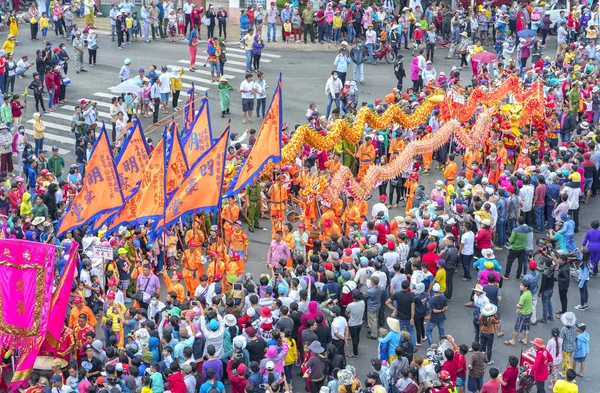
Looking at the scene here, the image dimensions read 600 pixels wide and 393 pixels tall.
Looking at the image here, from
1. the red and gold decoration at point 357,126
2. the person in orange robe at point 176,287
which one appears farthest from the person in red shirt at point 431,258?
the person in orange robe at point 176,287

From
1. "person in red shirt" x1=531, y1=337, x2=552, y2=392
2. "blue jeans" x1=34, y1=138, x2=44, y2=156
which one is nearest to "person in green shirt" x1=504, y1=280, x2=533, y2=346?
"person in red shirt" x1=531, y1=337, x2=552, y2=392

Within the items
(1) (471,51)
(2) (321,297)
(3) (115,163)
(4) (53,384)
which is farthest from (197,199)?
(1) (471,51)

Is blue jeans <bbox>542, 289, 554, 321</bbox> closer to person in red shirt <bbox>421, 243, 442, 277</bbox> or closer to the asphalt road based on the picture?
the asphalt road

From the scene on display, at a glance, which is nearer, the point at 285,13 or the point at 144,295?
the point at 144,295

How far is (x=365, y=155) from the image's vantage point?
26.3m

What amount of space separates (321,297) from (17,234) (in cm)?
708

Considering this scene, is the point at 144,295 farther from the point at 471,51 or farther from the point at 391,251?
the point at 471,51

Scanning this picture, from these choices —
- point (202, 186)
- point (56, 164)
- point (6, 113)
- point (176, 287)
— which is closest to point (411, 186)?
point (202, 186)

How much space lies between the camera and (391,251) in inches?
824

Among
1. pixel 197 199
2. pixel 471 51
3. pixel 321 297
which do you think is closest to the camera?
pixel 321 297

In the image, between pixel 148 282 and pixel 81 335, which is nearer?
pixel 81 335

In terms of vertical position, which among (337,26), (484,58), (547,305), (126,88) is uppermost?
(337,26)

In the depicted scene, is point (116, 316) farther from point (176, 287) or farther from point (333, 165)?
point (333, 165)

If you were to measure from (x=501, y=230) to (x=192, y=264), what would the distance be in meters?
7.19
